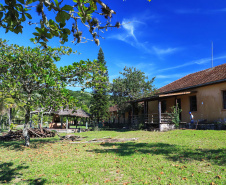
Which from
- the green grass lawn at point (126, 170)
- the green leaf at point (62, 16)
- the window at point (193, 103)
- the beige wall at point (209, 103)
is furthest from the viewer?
the window at point (193, 103)

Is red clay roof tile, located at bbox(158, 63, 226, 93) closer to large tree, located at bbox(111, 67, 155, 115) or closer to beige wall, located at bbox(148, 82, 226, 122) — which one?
beige wall, located at bbox(148, 82, 226, 122)

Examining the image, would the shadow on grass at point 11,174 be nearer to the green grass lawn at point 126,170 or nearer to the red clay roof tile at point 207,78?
the green grass lawn at point 126,170

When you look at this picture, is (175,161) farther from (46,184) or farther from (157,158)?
(46,184)

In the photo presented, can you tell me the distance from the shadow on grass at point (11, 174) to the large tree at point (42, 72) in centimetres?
322

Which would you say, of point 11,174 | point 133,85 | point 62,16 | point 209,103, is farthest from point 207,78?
point 62,16

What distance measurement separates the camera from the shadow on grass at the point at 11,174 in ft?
15.1

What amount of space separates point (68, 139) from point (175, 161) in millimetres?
9862

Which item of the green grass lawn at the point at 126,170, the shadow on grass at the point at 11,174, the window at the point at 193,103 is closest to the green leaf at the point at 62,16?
the green grass lawn at the point at 126,170

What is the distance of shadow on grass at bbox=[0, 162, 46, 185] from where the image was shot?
4.61 metres

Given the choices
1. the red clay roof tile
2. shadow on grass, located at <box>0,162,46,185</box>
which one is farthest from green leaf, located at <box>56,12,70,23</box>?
the red clay roof tile

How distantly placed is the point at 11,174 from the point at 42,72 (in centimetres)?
444

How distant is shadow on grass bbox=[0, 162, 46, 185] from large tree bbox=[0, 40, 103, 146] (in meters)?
3.22

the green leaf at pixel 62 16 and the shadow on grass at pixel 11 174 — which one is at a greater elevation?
the green leaf at pixel 62 16

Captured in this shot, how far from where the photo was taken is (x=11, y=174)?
17.3 ft
